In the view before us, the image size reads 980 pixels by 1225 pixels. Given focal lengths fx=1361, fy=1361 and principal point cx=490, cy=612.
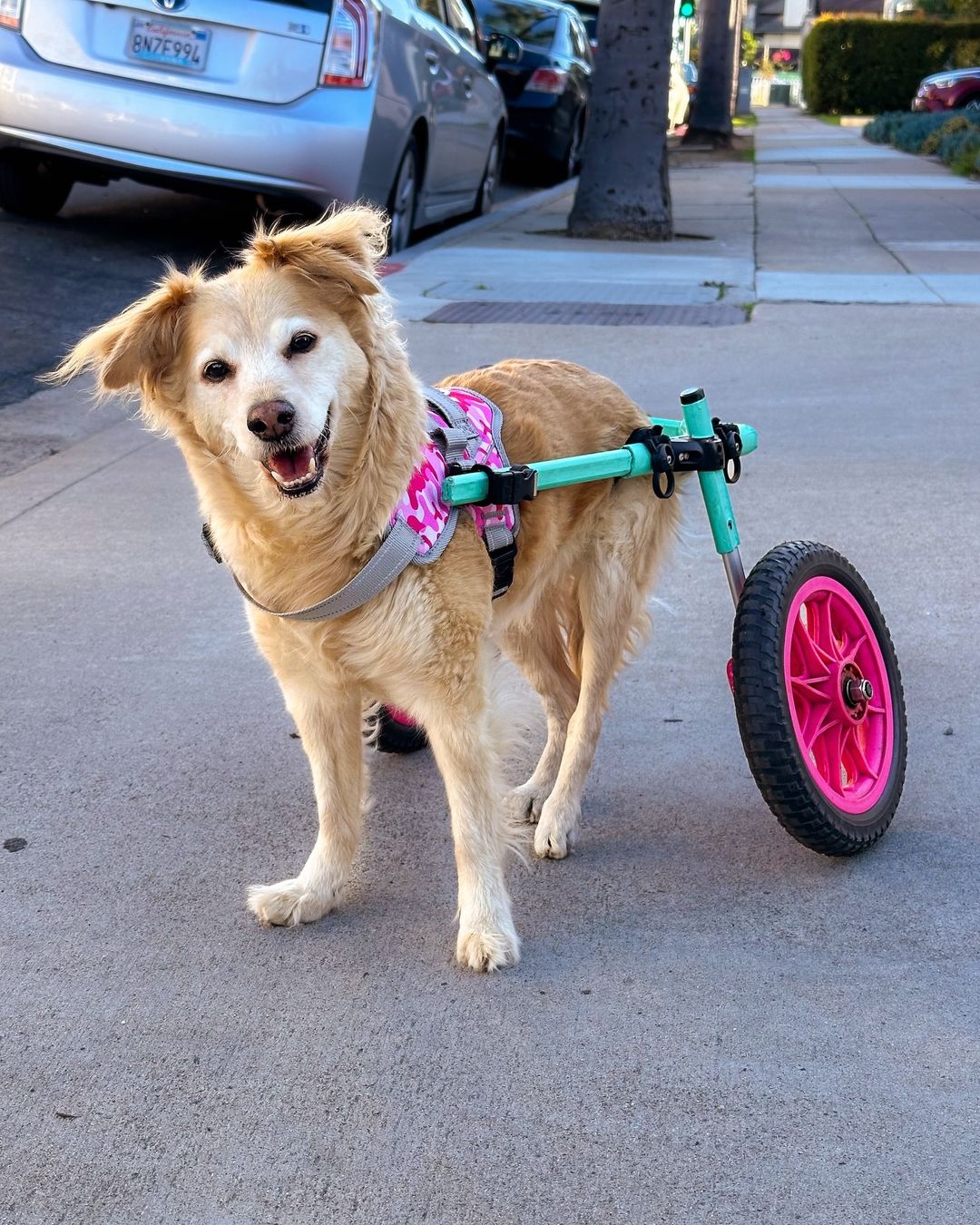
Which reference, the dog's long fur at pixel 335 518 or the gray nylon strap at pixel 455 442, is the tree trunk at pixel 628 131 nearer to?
the dog's long fur at pixel 335 518

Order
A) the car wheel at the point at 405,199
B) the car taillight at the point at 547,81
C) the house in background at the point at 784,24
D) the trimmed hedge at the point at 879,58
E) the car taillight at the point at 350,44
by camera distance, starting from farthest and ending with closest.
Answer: the house in background at the point at 784,24, the trimmed hedge at the point at 879,58, the car taillight at the point at 547,81, the car wheel at the point at 405,199, the car taillight at the point at 350,44

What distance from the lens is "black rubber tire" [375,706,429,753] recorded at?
406 centimetres

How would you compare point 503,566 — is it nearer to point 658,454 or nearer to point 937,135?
point 658,454

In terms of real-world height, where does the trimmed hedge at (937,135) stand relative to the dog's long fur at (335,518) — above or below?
below

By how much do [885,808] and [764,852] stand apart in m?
0.33

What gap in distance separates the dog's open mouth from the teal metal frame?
1.21 feet

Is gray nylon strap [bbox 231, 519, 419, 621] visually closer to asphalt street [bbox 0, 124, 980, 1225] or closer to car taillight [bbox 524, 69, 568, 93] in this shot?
asphalt street [bbox 0, 124, 980, 1225]

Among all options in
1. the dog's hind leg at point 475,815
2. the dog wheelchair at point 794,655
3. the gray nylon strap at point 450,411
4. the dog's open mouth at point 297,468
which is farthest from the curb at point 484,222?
the dog's open mouth at point 297,468

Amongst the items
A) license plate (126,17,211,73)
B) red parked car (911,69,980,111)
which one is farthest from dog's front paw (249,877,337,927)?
red parked car (911,69,980,111)

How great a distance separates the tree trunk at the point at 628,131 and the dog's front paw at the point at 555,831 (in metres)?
9.85

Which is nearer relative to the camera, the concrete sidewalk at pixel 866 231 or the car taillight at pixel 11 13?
the car taillight at pixel 11 13

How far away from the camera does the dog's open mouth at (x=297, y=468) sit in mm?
2742

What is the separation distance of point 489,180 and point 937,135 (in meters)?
14.9

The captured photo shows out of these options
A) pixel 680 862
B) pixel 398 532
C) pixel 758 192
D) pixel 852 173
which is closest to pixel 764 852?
pixel 680 862
